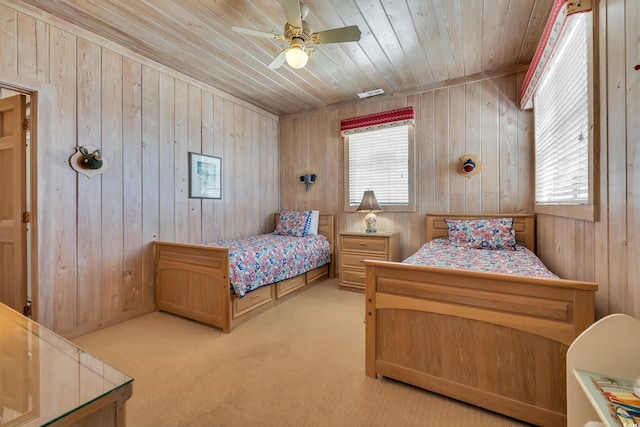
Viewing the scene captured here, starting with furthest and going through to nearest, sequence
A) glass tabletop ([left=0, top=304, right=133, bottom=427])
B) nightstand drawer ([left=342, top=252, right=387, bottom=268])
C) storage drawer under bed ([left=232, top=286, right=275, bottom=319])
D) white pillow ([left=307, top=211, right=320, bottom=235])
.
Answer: white pillow ([left=307, top=211, right=320, bottom=235]) → nightstand drawer ([left=342, top=252, right=387, bottom=268]) → storage drawer under bed ([left=232, top=286, right=275, bottom=319]) → glass tabletop ([left=0, top=304, right=133, bottom=427])

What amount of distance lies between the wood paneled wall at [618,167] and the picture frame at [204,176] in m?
3.47

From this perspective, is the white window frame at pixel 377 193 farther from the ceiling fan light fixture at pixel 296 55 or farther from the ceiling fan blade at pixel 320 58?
the ceiling fan light fixture at pixel 296 55

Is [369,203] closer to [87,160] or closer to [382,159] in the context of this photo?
[382,159]

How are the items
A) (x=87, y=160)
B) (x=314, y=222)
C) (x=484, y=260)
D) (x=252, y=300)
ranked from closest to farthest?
Answer: (x=484, y=260)
(x=87, y=160)
(x=252, y=300)
(x=314, y=222)

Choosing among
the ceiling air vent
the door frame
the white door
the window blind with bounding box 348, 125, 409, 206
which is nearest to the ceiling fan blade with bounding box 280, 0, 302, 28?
the ceiling air vent

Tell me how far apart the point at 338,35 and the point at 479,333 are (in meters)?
2.14

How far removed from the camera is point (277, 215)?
4547 mm

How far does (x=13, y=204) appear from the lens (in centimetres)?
234

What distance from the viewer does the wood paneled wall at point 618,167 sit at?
108 cm

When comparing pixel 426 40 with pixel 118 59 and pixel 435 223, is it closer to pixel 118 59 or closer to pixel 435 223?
pixel 435 223

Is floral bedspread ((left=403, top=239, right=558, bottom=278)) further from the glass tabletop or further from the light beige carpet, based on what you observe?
the glass tabletop

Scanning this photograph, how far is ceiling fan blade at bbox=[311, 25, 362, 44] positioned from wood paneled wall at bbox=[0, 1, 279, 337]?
1.89m

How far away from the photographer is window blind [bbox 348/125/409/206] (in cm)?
372

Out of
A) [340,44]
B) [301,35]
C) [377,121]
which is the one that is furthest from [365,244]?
[301,35]
